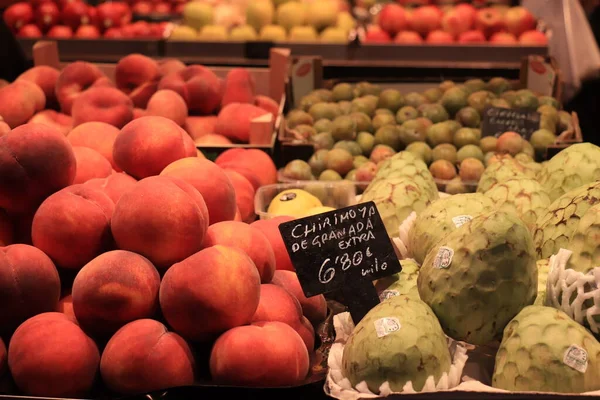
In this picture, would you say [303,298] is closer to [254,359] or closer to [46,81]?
[254,359]

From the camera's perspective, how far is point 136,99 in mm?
3123

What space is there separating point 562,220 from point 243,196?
Result: 1.01m

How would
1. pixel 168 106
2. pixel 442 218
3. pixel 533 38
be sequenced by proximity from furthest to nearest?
pixel 533 38, pixel 168 106, pixel 442 218

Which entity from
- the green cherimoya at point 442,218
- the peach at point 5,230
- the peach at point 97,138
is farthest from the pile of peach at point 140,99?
the green cherimoya at point 442,218

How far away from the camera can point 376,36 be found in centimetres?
466

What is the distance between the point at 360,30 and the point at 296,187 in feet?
8.47

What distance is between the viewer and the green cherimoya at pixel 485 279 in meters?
1.45

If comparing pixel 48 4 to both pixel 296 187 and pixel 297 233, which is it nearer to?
pixel 296 187

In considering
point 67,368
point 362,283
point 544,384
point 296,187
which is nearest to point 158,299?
point 67,368

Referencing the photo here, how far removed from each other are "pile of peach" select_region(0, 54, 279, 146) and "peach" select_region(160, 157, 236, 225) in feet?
3.44

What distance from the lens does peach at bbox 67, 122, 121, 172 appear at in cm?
214

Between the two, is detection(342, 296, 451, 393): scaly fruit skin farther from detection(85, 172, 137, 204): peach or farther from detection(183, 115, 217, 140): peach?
detection(183, 115, 217, 140): peach

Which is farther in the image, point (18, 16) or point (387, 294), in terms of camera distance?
point (18, 16)

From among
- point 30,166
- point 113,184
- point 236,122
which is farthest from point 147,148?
point 236,122
